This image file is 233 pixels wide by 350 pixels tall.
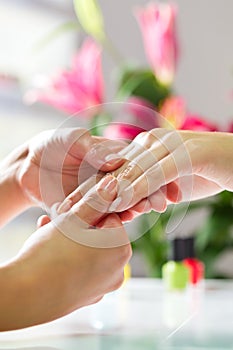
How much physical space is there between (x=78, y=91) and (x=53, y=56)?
0.46 m

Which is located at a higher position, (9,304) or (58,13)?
(9,304)

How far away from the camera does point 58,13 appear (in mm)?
2014

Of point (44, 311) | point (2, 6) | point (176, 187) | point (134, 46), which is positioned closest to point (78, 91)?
point (2, 6)

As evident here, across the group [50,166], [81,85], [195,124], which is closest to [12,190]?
[50,166]

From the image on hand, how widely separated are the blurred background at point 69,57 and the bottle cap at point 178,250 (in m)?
0.56

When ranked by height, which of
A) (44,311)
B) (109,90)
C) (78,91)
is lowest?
(109,90)

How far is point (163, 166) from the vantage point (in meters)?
0.75

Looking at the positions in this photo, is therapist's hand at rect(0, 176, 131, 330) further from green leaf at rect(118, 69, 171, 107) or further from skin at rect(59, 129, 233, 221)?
green leaf at rect(118, 69, 171, 107)

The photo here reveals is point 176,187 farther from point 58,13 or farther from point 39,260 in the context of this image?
point 58,13

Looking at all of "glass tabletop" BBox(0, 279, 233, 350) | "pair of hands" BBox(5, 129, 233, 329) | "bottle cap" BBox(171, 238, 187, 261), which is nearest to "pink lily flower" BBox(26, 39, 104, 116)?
"bottle cap" BBox(171, 238, 187, 261)

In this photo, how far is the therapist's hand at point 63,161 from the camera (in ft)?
2.66

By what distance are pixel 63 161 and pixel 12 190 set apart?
0.11 meters

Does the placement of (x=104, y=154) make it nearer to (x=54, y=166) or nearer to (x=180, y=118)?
(x=54, y=166)

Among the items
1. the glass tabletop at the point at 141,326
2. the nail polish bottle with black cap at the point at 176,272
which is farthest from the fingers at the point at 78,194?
the nail polish bottle with black cap at the point at 176,272
